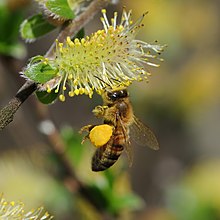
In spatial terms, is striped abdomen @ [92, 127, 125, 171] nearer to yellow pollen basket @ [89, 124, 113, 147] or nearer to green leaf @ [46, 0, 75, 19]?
yellow pollen basket @ [89, 124, 113, 147]

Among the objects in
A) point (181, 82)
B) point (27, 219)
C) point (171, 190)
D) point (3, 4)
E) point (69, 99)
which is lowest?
point (27, 219)

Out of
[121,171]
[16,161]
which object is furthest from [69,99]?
[121,171]

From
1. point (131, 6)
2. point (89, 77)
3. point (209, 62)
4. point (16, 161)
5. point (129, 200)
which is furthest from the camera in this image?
point (209, 62)

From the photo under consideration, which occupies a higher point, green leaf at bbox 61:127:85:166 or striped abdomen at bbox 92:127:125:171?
green leaf at bbox 61:127:85:166

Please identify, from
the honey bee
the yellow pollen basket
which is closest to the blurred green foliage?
the honey bee

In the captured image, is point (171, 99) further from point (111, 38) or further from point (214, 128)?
point (111, 38)

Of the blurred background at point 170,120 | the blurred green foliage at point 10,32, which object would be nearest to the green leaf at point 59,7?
the blurred green foliage at point 10,32

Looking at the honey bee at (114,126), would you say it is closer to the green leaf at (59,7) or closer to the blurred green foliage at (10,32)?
the green leaf at (59,7)
